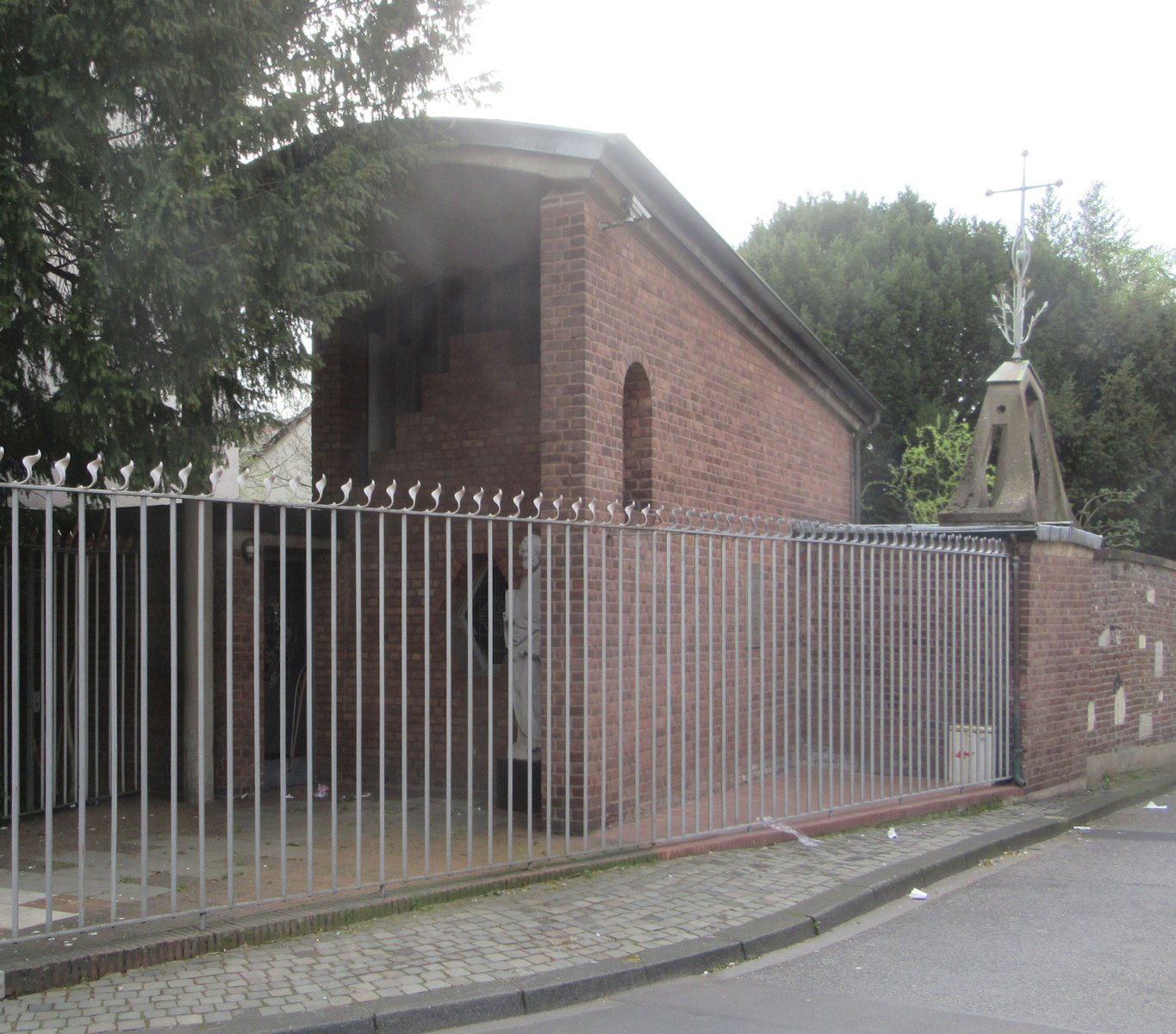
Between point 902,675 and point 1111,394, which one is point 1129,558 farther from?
point 1111,394

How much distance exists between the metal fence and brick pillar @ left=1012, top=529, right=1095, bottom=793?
25 cm

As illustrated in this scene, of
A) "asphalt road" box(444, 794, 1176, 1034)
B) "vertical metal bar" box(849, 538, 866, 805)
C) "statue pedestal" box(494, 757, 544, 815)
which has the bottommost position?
"asphalt road" box(444, 794, 1176, 1034)

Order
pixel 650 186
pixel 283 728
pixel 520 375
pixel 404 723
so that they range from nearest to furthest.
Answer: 1. pixel 283 728
2. pixel 404 723
3. pixel 650 186
4. pixel 520 375

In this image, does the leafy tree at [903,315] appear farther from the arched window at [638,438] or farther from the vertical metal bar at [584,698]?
the vertical metal bar at [584,698]

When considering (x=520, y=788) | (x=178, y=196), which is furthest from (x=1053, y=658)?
(x=178, y=196)

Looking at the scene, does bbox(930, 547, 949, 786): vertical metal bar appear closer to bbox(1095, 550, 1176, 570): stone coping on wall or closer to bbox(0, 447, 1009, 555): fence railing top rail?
bbox(0, 447, 1009, 555): fence railing top rail

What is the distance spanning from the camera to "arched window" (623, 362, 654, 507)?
357 inches

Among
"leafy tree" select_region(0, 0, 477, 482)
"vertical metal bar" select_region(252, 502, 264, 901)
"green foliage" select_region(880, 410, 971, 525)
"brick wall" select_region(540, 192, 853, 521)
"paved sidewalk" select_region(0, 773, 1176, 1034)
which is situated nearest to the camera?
"paved sidewalk" select_region(0, 773, 1176, 1034)

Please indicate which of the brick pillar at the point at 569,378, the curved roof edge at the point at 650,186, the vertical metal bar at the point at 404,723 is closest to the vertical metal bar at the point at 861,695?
the brick pillar at the point at 569,378

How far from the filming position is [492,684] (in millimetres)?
6668

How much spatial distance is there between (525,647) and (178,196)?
406 centimetres

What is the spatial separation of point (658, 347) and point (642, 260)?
2.41ft

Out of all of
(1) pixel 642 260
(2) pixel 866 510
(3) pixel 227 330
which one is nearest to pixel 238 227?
(3) pixel 227 330

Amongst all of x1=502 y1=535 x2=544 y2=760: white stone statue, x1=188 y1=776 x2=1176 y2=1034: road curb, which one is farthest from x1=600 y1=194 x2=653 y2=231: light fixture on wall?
x1=188 y1=776 x2=1176 y2=1034: road curb
